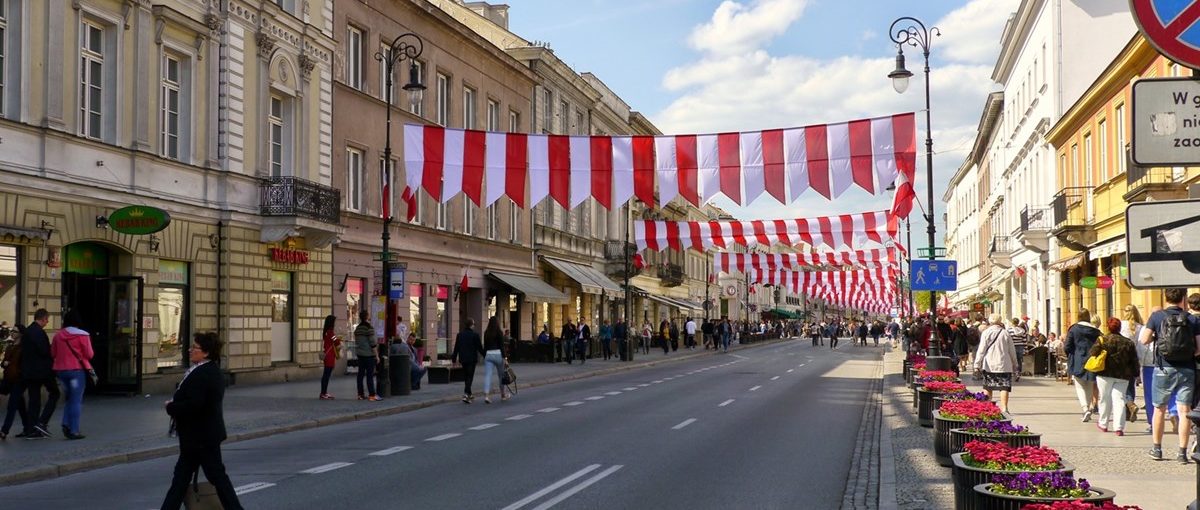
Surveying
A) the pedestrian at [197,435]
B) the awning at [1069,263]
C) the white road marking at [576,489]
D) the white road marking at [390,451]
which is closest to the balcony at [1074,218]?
the awning at [1069,263]

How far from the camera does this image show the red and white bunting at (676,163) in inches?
834

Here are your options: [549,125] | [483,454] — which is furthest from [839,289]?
[483,454]

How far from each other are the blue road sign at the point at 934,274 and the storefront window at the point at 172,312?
16278mm

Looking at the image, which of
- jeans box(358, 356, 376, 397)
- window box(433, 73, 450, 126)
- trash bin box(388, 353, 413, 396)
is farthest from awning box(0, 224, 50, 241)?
window box(433, 73, 450, 126)

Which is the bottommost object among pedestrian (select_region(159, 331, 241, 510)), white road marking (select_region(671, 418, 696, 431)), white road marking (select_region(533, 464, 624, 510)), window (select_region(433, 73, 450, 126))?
white road marking (select_region(671, 418, 696, 431))

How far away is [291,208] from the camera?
26141mm

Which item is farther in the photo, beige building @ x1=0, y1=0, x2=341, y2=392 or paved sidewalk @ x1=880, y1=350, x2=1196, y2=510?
beige building @ x1=0, y1=0, x2=341, y2=392

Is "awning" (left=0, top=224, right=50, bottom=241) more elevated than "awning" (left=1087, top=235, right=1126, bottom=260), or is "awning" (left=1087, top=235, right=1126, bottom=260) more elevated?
"awning" (left=1087, top=235, right=1126, bottom=260)

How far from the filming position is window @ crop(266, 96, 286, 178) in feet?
89.0

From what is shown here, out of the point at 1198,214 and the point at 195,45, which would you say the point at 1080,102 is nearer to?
the point at 195,45

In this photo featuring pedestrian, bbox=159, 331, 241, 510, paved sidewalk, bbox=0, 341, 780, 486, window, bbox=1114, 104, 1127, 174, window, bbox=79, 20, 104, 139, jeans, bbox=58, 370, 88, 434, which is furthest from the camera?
window, bbox=1114, 104, 1127, 174

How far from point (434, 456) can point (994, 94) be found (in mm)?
47682

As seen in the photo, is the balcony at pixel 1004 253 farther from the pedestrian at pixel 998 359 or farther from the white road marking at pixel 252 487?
the white road marking at pixel 252 487

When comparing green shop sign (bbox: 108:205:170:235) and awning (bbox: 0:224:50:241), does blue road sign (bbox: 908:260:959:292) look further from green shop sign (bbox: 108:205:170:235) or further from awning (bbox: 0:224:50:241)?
awning (bbox: 0:224:50:241)
